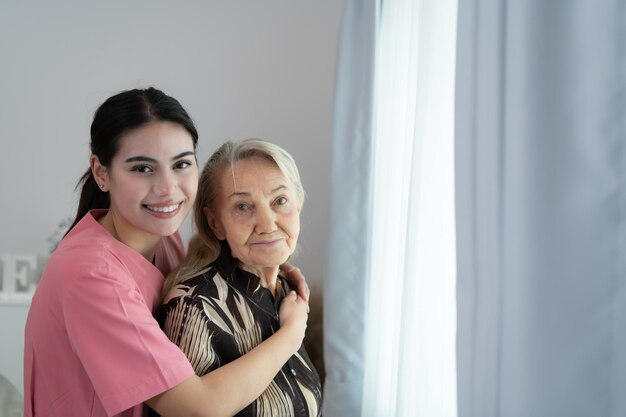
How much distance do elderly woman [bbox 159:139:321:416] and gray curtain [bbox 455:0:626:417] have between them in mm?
353

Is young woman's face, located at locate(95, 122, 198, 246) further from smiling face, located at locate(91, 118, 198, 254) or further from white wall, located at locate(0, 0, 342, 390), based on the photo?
white wall, located at locate(0, 0, 342, 390)

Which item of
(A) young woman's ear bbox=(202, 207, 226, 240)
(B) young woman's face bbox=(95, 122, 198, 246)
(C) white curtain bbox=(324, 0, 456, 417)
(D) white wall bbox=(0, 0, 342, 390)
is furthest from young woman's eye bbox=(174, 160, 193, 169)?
(D) white wall bbox=(0, 0, 342, 390)

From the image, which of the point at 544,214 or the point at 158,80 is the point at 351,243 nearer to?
the point at 544,214

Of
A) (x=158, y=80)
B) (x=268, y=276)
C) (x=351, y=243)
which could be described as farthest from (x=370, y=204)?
(x=158, y=80)

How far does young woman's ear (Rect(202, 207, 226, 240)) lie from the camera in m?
1.22

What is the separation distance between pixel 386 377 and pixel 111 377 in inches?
45.5

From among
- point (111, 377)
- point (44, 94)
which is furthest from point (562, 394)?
point (44, 94)

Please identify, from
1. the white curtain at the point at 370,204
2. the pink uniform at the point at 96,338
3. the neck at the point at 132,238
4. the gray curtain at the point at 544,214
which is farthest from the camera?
the white curtain at the point at 370,204

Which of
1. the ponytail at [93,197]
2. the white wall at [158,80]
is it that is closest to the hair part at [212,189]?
the ponytail at [93,197]

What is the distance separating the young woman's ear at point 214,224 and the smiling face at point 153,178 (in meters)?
0.05

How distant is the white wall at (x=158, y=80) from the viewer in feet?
9.49

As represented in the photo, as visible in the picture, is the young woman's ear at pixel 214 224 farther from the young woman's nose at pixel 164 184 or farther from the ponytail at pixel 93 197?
the ponytail at pixel 93 197

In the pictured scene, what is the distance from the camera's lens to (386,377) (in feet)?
6.35

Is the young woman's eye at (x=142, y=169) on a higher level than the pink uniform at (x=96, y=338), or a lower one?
higher
